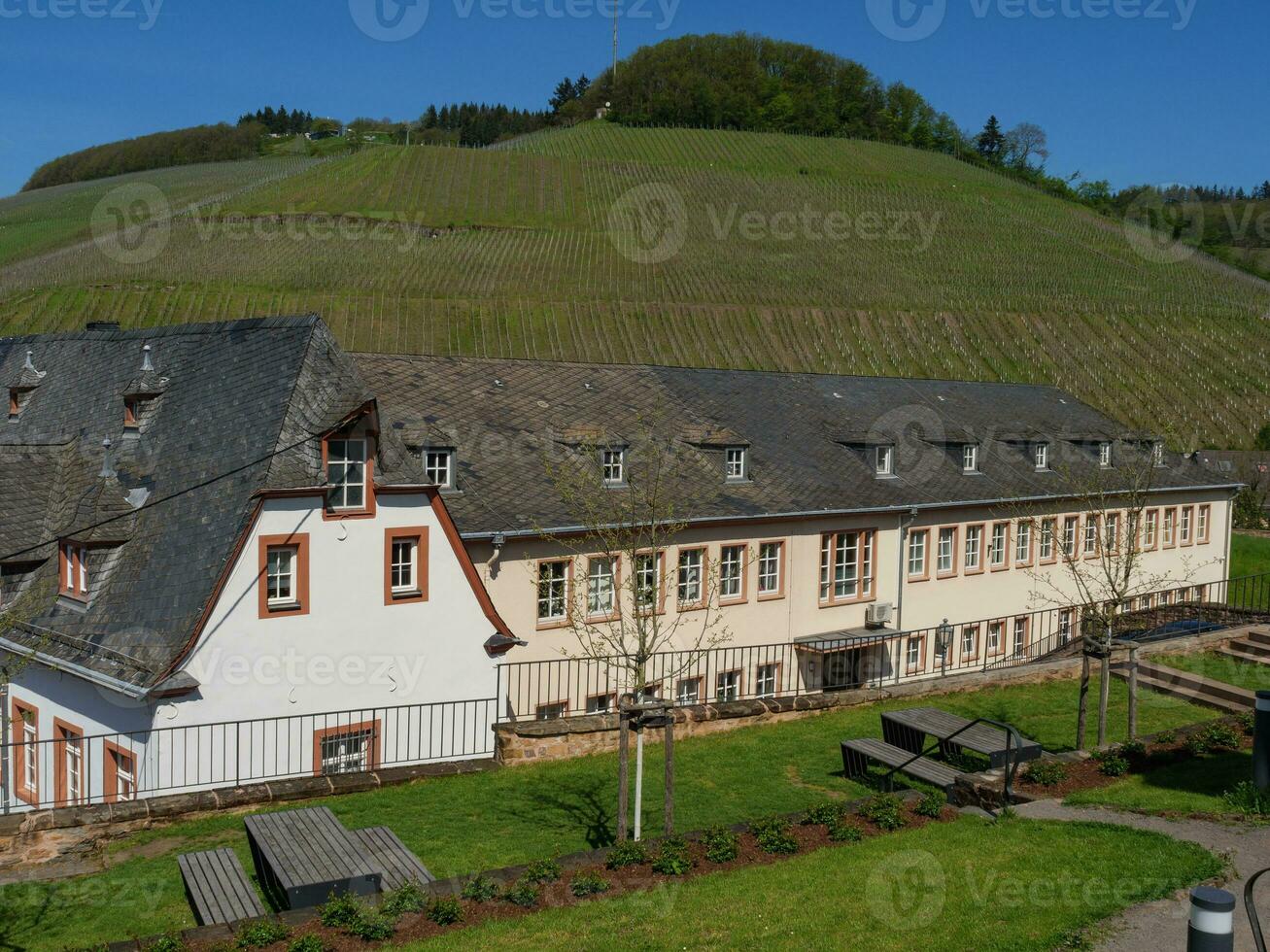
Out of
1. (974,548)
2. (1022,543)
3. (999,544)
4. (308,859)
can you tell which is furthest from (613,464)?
(308,859)

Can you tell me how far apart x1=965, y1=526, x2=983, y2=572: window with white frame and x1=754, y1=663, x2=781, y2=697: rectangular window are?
7.46 metres

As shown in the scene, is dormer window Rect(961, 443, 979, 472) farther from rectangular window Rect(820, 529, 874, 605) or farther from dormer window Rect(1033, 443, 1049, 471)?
rectangular window Rect(820, 529, 874, 605)

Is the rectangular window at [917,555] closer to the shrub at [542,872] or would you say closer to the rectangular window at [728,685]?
the rectangular window at [728,685]

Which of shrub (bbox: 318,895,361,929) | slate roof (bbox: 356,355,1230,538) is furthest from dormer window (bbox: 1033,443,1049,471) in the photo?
shrub (bbox: 318,895,361,929)

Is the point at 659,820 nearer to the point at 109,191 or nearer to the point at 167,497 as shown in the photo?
the point at 167,497

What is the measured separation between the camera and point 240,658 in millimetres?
17594

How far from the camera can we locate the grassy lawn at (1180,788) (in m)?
13.1

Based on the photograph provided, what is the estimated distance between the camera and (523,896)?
1051 centimetres

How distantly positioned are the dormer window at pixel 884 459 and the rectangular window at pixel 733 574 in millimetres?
6139

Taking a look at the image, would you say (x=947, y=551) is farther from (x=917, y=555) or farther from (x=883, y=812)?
(x=883, y=812)

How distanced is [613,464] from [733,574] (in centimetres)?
382

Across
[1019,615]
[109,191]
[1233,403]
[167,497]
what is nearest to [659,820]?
[167,497]

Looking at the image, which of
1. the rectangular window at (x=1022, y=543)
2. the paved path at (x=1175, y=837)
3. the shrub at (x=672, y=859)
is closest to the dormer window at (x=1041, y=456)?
the rectangular window at (x=1022, y=543)

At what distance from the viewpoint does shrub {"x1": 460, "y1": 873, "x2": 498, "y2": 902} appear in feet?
34.5
